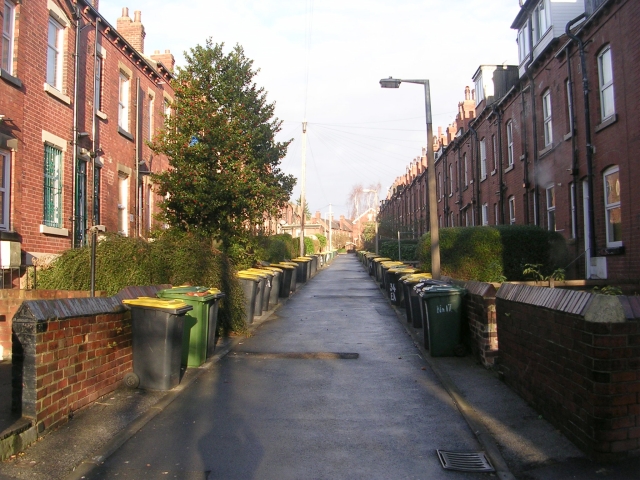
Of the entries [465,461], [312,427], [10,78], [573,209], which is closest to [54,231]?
[10,78]

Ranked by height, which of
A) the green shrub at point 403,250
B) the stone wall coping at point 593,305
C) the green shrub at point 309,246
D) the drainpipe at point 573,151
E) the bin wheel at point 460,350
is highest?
the drainpipe at point 573,151

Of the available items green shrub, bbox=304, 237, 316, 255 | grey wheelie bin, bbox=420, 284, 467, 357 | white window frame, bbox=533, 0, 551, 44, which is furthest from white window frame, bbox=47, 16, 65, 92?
green shrub, bbox=304, 237, 316, 255

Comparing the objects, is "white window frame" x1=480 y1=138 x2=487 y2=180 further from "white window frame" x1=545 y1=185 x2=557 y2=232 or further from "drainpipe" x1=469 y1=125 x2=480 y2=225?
"white window frame" x1=545 y1=185 x2=557 y2=232

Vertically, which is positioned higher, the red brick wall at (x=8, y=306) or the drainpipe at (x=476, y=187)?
the drainpipe at (x=476, y=187)

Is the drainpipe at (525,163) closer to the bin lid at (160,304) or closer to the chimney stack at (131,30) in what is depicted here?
the chimney stack at (131,30)

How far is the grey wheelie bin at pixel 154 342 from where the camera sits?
690 centimetres

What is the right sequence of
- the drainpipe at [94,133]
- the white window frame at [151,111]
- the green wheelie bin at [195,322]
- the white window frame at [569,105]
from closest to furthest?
the green wheelie bin at [195,322] < the drainpipe at [94,133] < the white window frame at [569,105] < the white window frame at [151,111]

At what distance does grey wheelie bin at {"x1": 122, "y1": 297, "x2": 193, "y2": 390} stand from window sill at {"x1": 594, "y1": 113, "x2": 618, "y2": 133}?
35.8ft

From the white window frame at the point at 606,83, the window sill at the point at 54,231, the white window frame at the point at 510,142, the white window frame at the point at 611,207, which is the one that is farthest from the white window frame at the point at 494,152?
the window sill at the point at 54,231

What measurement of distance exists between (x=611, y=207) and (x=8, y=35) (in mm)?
13469

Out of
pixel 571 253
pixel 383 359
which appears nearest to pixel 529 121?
pixel 571 253

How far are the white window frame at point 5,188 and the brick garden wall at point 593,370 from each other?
9.43 m

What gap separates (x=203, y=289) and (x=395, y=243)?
1027 inches

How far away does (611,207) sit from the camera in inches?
543
